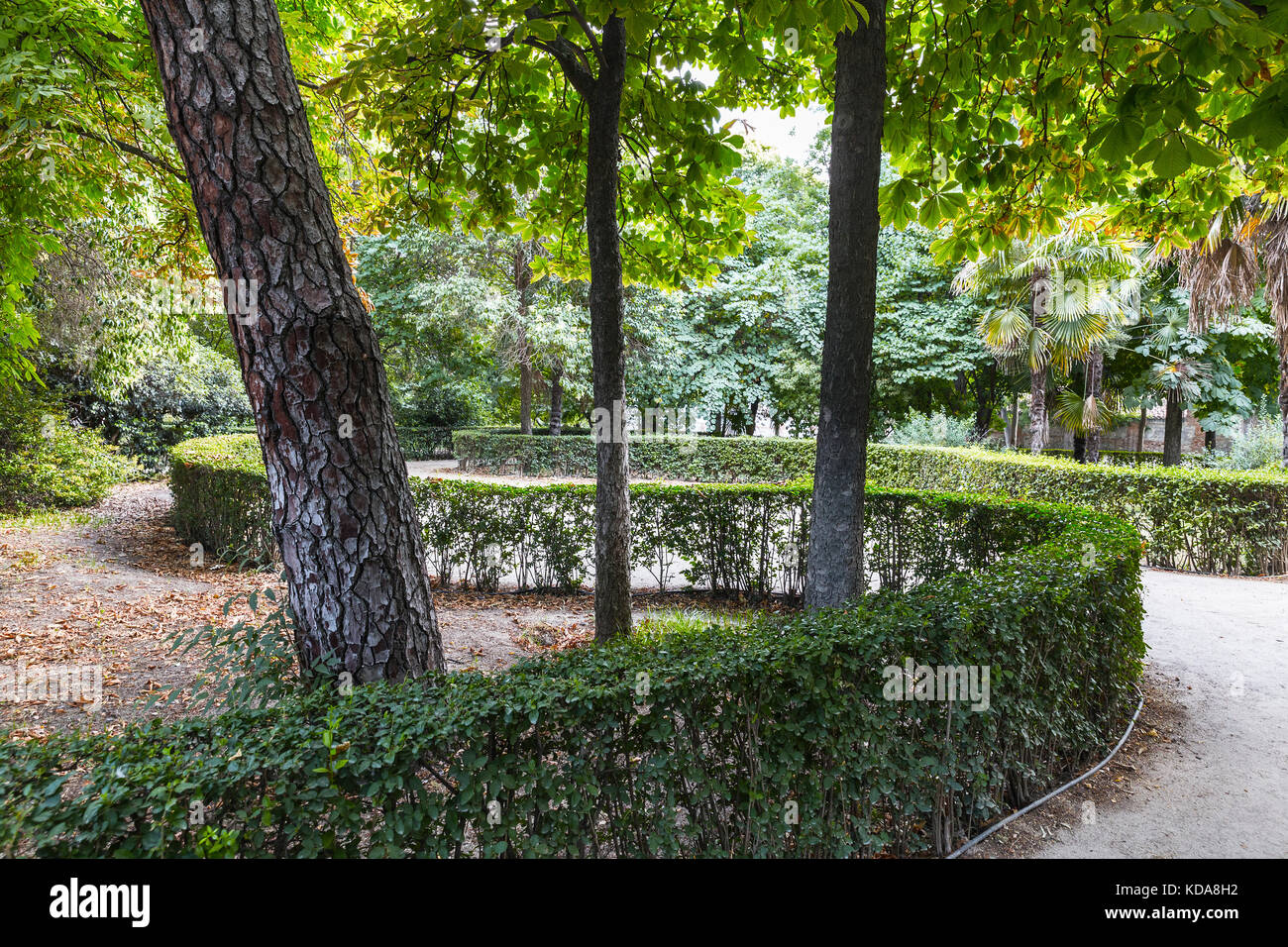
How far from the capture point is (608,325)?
18.2 feet

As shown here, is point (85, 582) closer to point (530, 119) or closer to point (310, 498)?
point (310, 498)

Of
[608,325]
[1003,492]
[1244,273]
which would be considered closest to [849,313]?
[608,325]

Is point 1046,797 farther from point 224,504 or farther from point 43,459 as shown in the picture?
point 43,459

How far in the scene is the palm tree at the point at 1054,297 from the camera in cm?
1512

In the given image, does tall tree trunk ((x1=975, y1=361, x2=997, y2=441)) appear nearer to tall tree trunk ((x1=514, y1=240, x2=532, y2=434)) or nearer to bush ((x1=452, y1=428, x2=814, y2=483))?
bush ((x1=452, y1=428, x2=814, y2=483))

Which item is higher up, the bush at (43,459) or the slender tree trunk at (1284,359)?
the slender tree trunk at (1284,359)

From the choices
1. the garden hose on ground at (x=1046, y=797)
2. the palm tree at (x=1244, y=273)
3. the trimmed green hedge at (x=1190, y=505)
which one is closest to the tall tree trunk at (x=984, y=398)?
the palm tree at (x=1244, y=273)

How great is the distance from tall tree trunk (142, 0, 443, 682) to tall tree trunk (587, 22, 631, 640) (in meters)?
2.49

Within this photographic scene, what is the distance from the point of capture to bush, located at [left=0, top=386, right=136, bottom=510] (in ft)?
40.3

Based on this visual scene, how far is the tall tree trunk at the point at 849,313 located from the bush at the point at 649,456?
16.5 metres

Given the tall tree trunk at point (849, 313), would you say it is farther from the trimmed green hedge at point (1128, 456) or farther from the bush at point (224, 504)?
the trimmed green hedge at point (1128, 456)

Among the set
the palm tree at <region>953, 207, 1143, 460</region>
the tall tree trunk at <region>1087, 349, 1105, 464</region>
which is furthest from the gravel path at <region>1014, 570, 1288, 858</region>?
the tall tree trunk at <region>1087, 349, 1105, 464</region>

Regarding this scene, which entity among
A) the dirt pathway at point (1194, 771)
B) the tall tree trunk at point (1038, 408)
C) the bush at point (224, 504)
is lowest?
the dirt pathway at point (1194, 771)

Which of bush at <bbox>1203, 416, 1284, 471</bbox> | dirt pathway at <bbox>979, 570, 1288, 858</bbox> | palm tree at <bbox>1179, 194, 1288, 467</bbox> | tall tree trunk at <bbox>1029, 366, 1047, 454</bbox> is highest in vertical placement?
palm tree at <bbox>1179, 194, 1288, 467</bbox>
